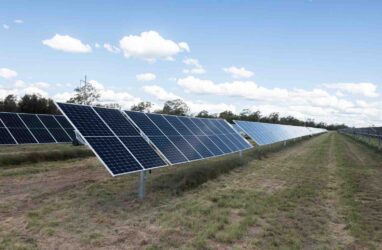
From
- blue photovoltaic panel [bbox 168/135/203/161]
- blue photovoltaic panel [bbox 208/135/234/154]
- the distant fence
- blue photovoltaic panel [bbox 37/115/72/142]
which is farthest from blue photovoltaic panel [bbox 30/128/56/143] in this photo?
the distant fence

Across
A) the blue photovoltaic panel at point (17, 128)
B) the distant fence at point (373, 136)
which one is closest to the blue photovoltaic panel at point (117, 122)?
the blue photovoltaic panel at point (17, 128)

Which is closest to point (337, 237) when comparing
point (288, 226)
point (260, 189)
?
point (288, 226)

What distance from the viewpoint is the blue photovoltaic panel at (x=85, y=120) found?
10.4m

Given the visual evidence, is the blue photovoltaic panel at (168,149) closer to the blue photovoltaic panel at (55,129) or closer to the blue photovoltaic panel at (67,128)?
the blue photovoltaic panel at (55,129)

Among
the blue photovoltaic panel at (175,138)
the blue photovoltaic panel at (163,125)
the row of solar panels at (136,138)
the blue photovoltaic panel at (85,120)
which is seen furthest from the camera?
the blue photovoltaic panel at (163,125)

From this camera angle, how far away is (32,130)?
23.8m

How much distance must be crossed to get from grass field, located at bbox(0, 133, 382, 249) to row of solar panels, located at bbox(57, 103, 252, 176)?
39.6 inches

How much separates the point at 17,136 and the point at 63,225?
1557cm

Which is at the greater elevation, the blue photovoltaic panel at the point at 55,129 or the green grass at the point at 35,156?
the blue photovoltaic panel at the point at 55,129

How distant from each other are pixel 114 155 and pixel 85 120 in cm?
163

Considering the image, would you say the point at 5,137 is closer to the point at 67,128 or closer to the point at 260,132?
the point at 67,128

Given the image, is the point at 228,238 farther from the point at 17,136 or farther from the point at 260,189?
the point at 17,136

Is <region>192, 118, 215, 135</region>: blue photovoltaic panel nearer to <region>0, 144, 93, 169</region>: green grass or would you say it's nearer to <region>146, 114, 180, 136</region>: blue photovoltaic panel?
<region>146, 114, 180, 136</region>: blue photovoltaic panel

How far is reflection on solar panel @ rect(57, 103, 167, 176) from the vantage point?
989cm
